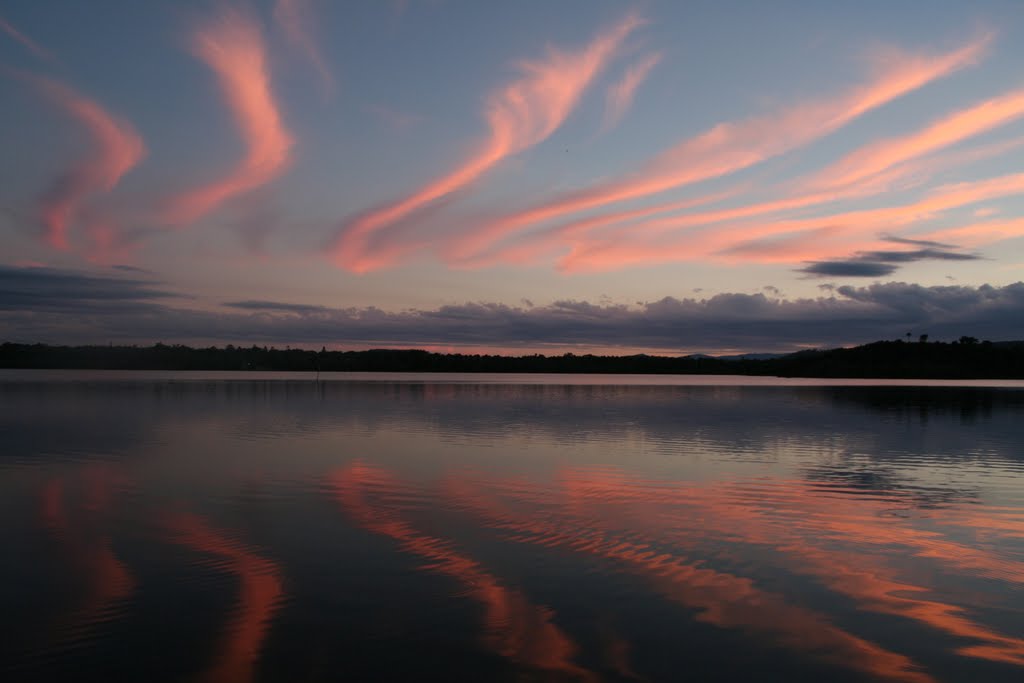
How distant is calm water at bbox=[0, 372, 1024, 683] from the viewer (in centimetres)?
1041

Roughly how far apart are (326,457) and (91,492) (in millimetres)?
9707

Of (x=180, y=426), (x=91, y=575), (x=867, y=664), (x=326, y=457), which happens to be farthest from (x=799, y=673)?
(x=180, y=426)

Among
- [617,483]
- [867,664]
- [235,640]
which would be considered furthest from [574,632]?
[617,483]

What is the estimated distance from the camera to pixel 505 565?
15.0 m

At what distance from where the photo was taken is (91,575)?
1405 cm

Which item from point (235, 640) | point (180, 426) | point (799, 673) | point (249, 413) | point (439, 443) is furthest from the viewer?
point (249, 413)

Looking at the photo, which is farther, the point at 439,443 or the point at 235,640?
the point at 439,443

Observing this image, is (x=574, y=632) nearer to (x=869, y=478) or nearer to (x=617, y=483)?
(x=617, y=483)

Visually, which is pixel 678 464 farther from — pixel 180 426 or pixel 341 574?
pixel 180 426

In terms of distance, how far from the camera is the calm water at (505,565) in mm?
10414

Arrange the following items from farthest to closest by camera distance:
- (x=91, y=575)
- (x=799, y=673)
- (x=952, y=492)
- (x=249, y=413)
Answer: (x=249, y=413) < (x=952, y=492) < (x=91, y=575) < (x=799, y=673)

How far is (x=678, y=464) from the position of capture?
3008 centimetres

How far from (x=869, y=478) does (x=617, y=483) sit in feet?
31.1

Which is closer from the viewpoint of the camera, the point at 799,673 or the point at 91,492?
the point at 799,673
